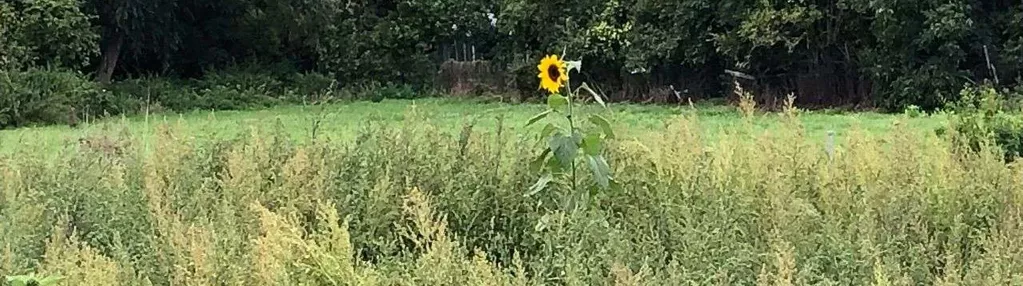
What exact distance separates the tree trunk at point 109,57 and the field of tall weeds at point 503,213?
581 inches

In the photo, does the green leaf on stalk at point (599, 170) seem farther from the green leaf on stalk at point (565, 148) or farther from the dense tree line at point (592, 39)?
the dense tree line at point (592, 39)

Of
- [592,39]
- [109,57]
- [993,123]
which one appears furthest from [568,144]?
[109,57]

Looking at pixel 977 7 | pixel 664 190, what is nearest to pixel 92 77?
pixel 977 7

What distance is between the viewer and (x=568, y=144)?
3.21 meters

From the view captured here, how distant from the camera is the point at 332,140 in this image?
179 inches

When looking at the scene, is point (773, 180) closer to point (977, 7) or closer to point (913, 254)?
point (913, 254)

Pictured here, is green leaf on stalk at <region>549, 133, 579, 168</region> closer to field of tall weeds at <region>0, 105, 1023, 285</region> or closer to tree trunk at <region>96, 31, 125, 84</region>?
field of tall weeds at <region>0, 105, 1023, 285</region>

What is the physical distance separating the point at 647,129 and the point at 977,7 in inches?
439

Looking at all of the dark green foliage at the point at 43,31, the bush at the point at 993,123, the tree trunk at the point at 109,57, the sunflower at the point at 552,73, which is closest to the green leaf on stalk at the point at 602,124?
the sunflower at the point at 552,73

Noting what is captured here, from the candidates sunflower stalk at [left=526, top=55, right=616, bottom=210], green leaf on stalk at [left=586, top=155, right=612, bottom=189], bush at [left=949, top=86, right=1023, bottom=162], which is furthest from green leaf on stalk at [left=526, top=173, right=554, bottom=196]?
bush at [left=949, top=86, right=1023, bottom=162]

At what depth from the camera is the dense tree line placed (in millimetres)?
14289

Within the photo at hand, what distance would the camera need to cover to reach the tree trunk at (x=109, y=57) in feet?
60.8

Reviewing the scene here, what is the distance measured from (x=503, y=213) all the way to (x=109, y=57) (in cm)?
1655

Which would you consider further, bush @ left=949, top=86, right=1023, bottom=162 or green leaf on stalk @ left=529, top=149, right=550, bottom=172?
bush @ left=949, top=86, right=1023, bottom=162
